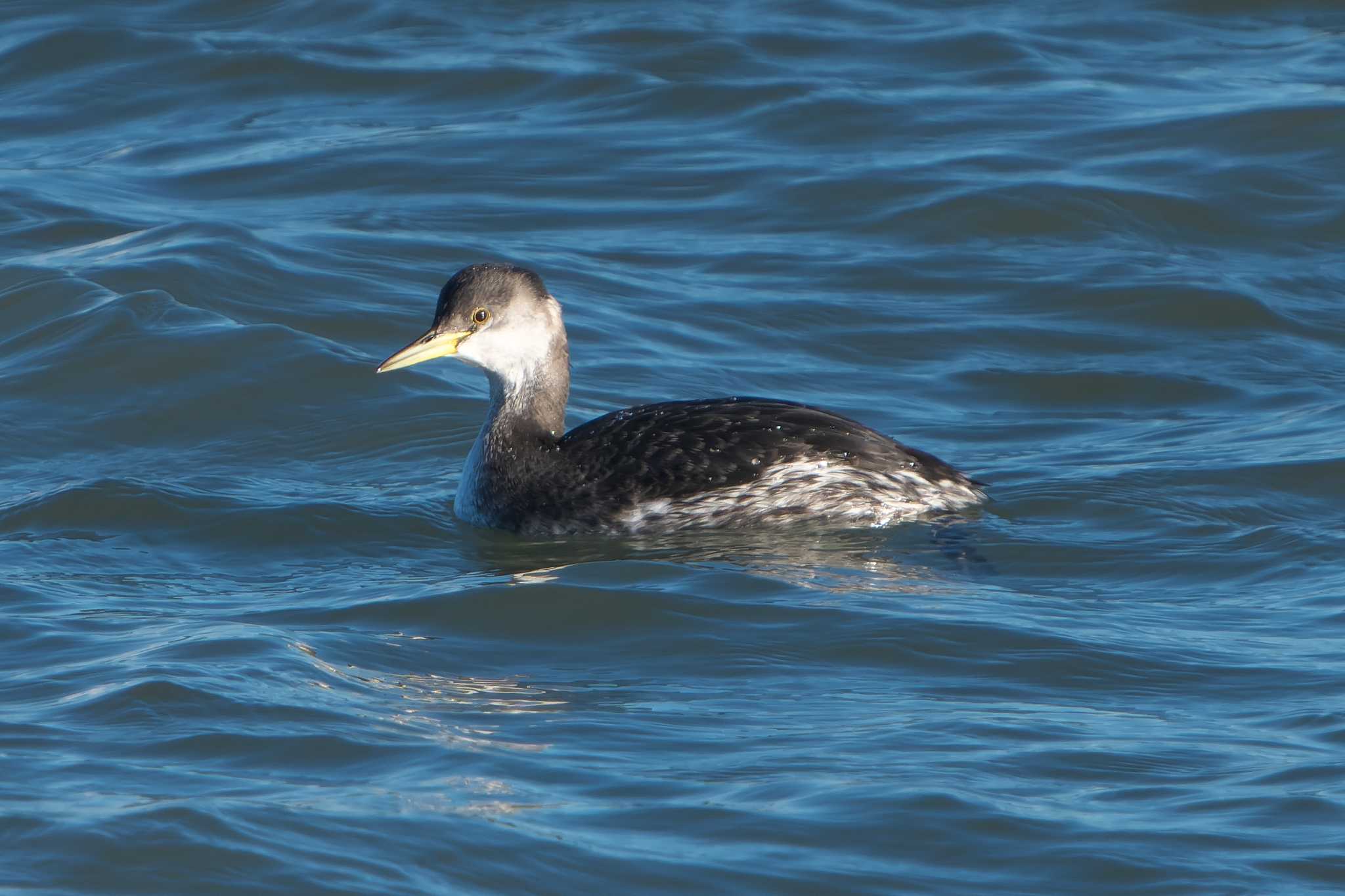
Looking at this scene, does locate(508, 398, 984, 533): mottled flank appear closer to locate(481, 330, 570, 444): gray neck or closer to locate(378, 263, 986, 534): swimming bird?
locate(378, 263, 986, 534): swimming bird

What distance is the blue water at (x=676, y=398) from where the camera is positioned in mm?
6273

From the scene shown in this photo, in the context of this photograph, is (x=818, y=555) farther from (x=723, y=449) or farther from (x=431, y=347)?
Result: (x=431, y=347)

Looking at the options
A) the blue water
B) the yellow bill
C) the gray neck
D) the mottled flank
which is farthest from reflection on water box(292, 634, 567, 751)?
the gray neck

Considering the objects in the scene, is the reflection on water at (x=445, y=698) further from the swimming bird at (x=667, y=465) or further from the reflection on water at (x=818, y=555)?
the swimming bird at (x=667, y=465)

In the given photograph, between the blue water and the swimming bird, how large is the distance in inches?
7.2

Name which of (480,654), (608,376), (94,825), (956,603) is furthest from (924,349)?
(94,825)

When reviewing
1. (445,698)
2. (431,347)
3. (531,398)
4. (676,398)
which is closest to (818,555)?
(531,398)

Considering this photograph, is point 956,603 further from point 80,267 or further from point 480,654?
point 80,267

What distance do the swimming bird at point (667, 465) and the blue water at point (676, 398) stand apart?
7.2 inches

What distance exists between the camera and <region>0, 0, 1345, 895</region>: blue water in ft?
20.6

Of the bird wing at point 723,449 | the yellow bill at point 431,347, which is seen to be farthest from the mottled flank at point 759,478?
the yellow bill at point 431,347

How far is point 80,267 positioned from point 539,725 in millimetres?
7403

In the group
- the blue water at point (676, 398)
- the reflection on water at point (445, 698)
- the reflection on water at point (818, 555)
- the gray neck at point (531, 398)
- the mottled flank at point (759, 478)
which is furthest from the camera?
the gray neck at point (531, 398)

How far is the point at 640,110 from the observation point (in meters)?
17.0
